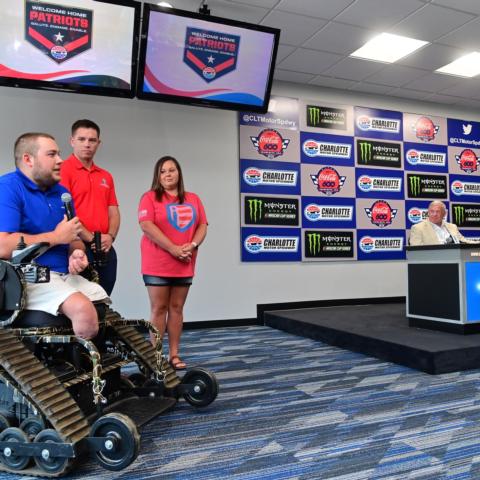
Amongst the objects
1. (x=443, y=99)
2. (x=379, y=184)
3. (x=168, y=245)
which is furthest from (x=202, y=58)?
(x=443, y=99)

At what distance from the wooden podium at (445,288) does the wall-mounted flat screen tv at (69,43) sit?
2931 millimetres

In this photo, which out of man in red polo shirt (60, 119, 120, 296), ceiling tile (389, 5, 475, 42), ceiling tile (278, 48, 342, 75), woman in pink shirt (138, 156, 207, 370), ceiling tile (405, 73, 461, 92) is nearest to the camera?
man in red polo shirt (60, 119, 120, 296)

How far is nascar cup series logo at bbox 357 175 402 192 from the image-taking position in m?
5.49

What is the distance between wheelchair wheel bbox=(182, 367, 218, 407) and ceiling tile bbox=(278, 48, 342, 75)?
11.7 feet

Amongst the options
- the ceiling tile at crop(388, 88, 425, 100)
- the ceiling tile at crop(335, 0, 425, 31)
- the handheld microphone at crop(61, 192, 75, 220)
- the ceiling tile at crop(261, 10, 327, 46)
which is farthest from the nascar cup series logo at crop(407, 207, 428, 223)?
the handheld microphone at crop(61, 192, 75, 220)

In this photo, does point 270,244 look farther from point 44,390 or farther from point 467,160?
point 44,390

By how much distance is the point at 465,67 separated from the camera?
193 inches

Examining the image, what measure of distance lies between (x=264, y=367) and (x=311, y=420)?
3.31 ft

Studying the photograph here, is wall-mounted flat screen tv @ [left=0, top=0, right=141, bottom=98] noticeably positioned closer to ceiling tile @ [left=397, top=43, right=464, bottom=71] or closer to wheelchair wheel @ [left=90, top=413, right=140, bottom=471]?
wheelchair wheel @ [left=90, top=413, right=140, bottom=471]

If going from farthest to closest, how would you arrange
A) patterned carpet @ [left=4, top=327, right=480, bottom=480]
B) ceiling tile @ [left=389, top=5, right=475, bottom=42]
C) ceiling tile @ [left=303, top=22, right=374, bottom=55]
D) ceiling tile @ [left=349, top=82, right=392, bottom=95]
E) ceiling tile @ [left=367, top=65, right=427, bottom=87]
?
1. ceiling tile @ [left=349, top=82, right=392, bottom=95]
2. ceiling tile @ [left=367, top=65, right=427, bottom=87]
3. ceiling tile @ [left=303, top=22, right=374, bottom=55]
4. ceiling tile @ [left=389, top=5, right=475, bottom=42]
5. patterned carpet @ [left=4, top=327, right=480, bottom=480]

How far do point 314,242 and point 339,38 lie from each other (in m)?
2.24

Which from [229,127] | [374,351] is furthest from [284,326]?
[229,127]

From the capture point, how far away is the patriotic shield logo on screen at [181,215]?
8.89 feet

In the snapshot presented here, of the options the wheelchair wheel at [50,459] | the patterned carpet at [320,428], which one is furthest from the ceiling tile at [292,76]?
the wheelchair wheel at [50,459]
